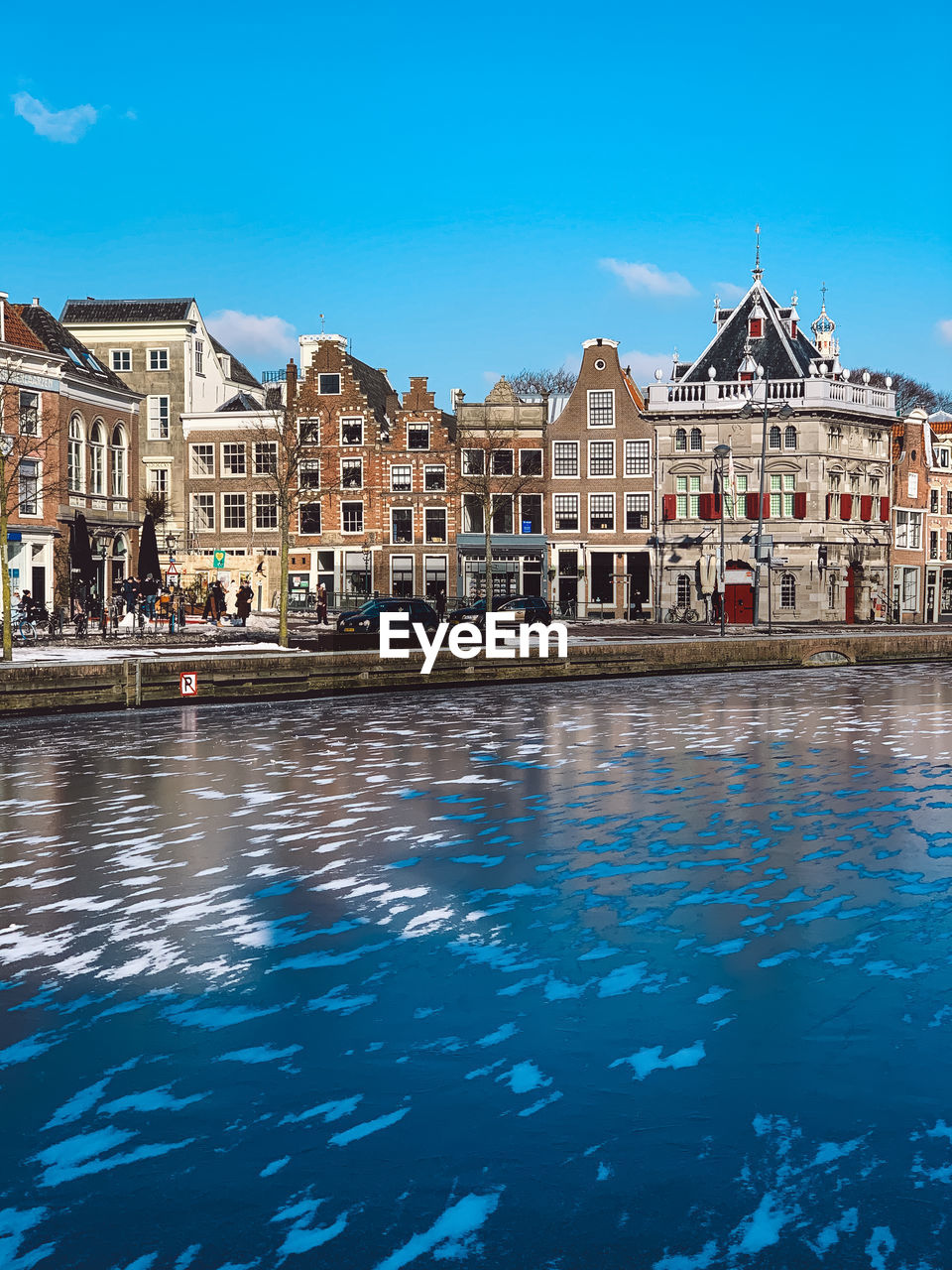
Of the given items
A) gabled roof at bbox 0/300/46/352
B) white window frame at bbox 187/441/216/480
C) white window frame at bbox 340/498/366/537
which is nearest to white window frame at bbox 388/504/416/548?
white window frame at bbox 340/498/366/537

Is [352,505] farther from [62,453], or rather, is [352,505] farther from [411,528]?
[62,453]

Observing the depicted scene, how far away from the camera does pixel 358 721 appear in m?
25.7

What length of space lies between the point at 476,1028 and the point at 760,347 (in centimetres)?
6282

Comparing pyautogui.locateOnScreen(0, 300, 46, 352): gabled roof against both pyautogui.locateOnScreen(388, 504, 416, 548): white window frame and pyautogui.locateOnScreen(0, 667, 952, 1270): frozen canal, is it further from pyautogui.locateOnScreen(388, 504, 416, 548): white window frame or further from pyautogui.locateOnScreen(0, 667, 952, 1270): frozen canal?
pyautogui.locateOnScreen(0, 667, 952, 1270): frozen canal

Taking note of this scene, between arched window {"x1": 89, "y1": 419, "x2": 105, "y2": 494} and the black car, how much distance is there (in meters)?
14.7

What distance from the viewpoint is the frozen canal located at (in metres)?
5.66

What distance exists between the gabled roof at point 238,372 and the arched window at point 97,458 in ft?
78.9

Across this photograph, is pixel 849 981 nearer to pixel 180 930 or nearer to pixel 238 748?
pixel 180 930

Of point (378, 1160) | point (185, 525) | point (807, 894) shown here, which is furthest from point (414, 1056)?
point (185, 525)

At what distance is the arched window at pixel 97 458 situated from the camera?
164 feet

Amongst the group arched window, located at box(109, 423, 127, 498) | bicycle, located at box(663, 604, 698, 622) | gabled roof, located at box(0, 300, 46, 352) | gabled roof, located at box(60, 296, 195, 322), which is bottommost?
bicycle, located at box(663, 604, 698, 622)

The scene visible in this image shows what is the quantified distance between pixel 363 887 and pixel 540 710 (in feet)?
53.7

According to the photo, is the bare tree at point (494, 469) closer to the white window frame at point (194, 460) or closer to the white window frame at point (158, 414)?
the white window frame at point (194, 460)
